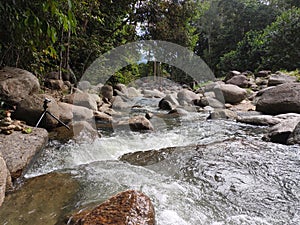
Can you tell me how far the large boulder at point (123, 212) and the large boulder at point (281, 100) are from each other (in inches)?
242

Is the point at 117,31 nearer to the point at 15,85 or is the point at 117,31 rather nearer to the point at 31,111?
the point at 15,85

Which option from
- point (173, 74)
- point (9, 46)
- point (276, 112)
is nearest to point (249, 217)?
point (9, 46)

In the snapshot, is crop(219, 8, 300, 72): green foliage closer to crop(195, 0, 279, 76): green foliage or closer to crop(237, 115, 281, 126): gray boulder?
crop(195, 0, 279, 76): green foliage

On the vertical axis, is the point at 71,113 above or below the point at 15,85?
below

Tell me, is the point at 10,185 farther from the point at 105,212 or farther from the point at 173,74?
the point at 173,74

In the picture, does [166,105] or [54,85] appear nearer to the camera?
[54,85]

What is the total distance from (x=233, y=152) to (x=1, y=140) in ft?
11.0

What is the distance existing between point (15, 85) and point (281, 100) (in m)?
7.04

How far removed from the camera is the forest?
2.87 m

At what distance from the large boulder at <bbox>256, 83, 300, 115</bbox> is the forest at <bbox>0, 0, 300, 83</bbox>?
6.00 meters

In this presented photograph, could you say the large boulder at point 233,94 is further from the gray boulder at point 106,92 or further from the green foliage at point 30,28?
the green foliage at point 30,28

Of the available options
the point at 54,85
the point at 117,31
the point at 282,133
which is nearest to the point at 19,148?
the point at 282,133

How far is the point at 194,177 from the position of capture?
259 centimetres

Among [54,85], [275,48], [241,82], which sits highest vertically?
[275,48]
